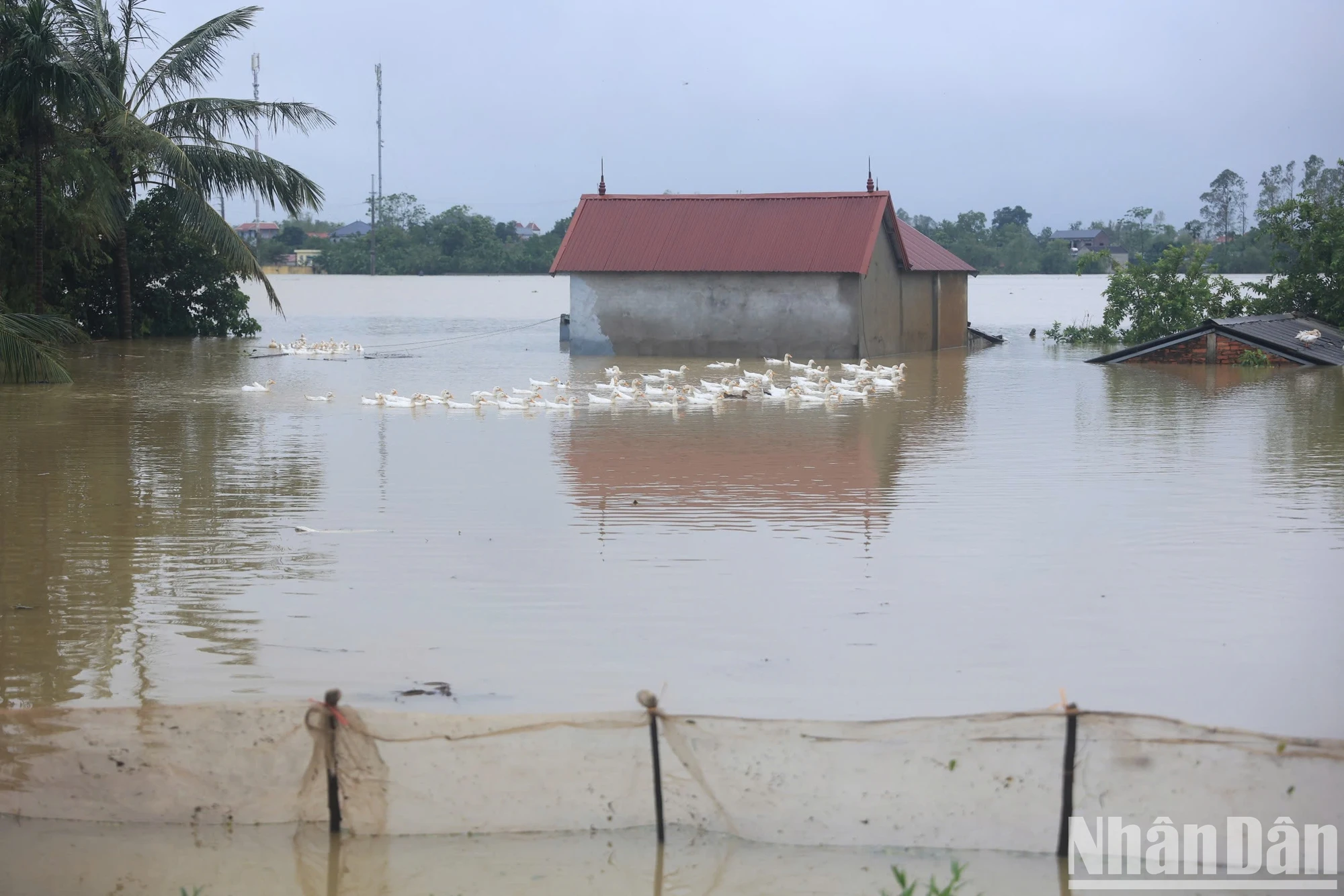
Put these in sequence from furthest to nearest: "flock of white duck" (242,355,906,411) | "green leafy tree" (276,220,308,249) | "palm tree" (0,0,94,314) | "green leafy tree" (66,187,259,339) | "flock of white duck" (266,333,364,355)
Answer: "green leafy tree" (276,220,308,249) → "green leafy tree" (66,187,259,339) → "flock of white duck" (266,333,364,355) → "palm tree" (0,0,94,314) → "flock of white duck" (242,355,906,411)

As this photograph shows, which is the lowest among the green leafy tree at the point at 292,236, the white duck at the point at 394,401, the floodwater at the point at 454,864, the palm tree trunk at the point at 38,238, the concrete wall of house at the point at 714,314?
the floodwater at the point at 454,864

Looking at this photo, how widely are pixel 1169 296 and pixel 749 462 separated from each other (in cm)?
2549

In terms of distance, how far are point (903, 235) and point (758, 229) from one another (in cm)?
490

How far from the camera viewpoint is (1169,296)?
3822cm

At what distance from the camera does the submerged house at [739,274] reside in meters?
34.0

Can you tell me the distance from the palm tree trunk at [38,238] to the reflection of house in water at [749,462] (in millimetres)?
15065

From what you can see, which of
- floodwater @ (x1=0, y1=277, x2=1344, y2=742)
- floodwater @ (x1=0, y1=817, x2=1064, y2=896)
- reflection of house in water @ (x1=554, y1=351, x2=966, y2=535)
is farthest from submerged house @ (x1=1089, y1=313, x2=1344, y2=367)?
floodwater @ (x1=0, y1=817, x2=1064, y2=896)

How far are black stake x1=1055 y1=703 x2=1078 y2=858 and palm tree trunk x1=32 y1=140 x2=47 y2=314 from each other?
28649 mm

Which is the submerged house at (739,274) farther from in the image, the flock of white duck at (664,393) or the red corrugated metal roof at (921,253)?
the flock of white duck at (664,393)

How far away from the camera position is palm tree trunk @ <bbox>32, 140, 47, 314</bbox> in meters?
29.6

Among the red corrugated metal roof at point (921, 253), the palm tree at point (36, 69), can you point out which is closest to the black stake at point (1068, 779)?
the palm tree at point (36, 69)

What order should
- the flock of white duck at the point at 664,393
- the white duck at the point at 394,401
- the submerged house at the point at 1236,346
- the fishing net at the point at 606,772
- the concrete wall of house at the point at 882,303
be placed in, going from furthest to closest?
the concrete wall of house at the point at 882,303
the submerged house at the point at 1236,346
the flock of white duck at the point at 664,393
the white duck at the point at 394,401
the fishing net at the point at 606,772

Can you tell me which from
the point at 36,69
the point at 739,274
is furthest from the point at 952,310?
the point at 36,69

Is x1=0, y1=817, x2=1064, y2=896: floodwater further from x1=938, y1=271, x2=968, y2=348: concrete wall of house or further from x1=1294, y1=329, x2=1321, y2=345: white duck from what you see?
x1=938, y1=271, x2=968, y2=348: concrete wall of house
